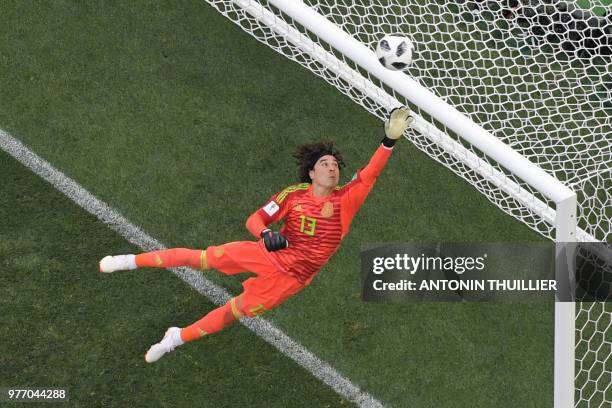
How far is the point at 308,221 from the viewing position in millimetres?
4863

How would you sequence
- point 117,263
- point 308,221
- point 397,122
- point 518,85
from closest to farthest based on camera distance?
1. point 397,122
2. point 308,221
3. point 117,263
4. point 518,85

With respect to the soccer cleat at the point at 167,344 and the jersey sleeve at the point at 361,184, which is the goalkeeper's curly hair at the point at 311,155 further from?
the soccer cleat at the point at 167,344

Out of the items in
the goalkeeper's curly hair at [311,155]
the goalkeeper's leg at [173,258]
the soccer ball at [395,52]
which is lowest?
the goalkeeper's leg at [173,258]

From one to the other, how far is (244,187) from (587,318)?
8.58ft

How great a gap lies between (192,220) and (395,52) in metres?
2.02

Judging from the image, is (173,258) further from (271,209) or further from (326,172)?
(326,172)

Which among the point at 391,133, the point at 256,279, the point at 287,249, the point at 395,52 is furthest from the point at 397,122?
the point at 256,279

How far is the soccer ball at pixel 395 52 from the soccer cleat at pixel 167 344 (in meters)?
2.17

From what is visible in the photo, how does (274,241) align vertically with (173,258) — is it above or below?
above

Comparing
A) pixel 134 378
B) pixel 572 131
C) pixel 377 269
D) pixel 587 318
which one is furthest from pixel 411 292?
pixel 134 378

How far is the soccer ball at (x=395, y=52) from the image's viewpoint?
4.57 metres

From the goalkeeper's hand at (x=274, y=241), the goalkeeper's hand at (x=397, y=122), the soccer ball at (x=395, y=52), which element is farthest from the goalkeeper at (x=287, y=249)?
the soccer ball at (x=395, y=52)

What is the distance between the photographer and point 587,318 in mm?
5438

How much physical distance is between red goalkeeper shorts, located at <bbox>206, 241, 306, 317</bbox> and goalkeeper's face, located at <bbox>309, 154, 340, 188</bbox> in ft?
1.90
